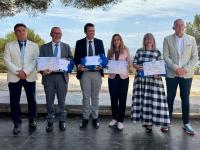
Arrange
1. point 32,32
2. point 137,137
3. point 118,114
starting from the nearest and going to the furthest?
point 137,137 → point 118,114 → point 32,32

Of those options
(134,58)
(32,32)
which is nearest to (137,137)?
(134,58)

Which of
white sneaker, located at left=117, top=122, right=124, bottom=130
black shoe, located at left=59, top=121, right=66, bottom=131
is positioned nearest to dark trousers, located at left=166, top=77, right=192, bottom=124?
white sneaker, located at left=117, top=122, right=124, bottom=130

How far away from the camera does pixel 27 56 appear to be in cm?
756

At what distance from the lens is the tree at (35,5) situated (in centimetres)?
1138

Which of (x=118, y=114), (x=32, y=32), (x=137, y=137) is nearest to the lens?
(x=137, y=137)

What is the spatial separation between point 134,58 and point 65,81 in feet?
4.14

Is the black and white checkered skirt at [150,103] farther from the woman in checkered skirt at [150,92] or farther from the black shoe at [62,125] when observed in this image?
the black shoe at [62,125]

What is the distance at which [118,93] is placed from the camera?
7887mm

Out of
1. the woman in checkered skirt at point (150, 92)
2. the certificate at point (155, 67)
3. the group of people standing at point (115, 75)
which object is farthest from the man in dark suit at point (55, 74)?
the certificate at point (155, 67)

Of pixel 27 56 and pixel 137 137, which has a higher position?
pixel 27 56

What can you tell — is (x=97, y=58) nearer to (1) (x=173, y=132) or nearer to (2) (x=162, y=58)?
(2) (x=162, y=58)

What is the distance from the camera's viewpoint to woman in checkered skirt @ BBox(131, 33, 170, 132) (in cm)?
751

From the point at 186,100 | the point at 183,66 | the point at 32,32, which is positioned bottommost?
the point at 186,100

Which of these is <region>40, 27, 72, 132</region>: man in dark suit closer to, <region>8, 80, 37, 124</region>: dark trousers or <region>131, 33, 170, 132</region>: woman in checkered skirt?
<region>8, 80, 37, 124</region>: dark trousers
